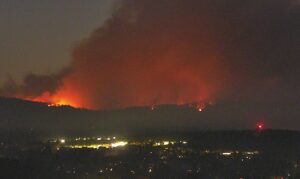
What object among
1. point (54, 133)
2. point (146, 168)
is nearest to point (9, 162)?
point (146, 168)

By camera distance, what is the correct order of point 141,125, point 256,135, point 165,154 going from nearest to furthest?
point 165,154 < point 256,135 < point 141,125

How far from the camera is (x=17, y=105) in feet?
186

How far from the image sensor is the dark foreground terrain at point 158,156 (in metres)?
33.6

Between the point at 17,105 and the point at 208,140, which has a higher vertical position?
the point at 17,105

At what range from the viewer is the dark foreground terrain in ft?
110

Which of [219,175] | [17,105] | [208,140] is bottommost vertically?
[219,175]

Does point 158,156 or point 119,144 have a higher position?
point 119,144

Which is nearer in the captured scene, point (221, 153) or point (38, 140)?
point (221, 153)

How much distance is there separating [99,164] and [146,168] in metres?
3.15

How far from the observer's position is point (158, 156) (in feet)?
126

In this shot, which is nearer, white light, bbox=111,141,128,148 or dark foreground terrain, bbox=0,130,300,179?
dark foreground terrain, bbox=0,130,300,179

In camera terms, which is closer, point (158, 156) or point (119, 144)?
point (158, 156)

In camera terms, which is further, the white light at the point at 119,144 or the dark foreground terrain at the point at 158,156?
the white light at the point at 119,144

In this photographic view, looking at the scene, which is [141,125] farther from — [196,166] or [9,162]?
[9,162]
